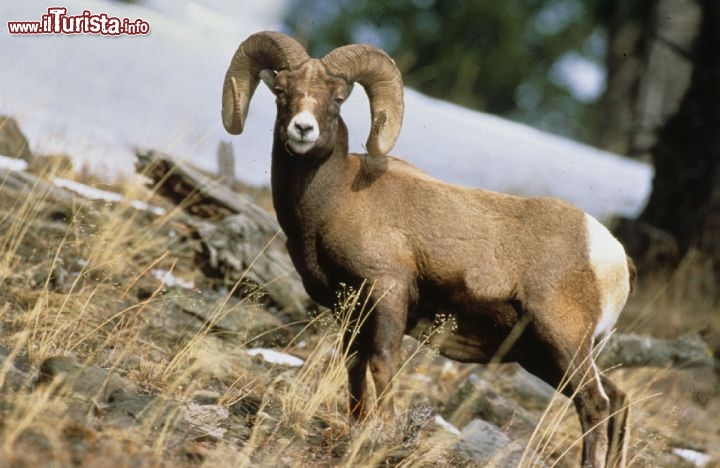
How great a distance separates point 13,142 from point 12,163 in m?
0.51

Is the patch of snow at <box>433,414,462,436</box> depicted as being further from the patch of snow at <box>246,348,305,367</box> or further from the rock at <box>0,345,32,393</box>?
the rock at <box>0,345,32,393</box>

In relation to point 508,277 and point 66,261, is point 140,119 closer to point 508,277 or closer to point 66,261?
point 66,261

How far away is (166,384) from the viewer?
6234mm

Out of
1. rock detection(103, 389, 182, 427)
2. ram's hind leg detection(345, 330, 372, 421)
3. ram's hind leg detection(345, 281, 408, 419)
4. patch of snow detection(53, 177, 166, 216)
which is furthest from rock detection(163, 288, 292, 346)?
rock detection(103, 389, 182, 427)

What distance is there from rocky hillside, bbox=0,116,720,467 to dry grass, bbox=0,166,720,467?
0.06ft

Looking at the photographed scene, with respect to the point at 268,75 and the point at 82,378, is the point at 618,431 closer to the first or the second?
the point at 268,75

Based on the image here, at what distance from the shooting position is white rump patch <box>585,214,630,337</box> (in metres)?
6.43

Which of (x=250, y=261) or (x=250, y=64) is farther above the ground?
(x=250, y=64)

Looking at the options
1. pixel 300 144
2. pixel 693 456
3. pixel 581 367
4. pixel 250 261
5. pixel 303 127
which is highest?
pixel 303 127

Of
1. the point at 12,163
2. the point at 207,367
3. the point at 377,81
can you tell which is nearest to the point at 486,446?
the point at 207,367

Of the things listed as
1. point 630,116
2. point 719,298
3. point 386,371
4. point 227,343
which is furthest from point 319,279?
point 630,116

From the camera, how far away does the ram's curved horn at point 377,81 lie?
639 cm

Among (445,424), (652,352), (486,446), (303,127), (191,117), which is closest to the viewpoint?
(303,127)

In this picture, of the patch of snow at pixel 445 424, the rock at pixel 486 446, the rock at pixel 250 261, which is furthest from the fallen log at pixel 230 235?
the rock at pixel 486 446
